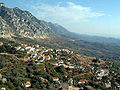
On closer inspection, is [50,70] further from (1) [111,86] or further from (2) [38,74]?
(1) [111,86]

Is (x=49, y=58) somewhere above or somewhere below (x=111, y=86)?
above

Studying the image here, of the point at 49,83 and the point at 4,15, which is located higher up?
the point at 4,15

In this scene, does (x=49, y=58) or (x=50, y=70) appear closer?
(x=50, y=70)

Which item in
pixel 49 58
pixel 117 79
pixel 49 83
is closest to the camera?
pixel 49 83

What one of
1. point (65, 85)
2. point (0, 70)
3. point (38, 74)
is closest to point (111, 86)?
point (65, 85)

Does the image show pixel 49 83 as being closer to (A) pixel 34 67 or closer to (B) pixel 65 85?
(B) pixel 65 85

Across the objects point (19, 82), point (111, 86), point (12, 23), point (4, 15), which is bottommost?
point (111, 86)

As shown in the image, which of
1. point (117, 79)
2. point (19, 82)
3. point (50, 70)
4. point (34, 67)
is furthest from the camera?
point (117, 79)

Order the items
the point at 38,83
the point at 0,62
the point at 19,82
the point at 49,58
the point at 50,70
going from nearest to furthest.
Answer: the point at 19,82 → the point at 38,83 → the point at 0,62 → the point at 50,70 → the point at 49,58

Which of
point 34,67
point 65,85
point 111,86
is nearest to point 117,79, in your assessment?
point 111,86
